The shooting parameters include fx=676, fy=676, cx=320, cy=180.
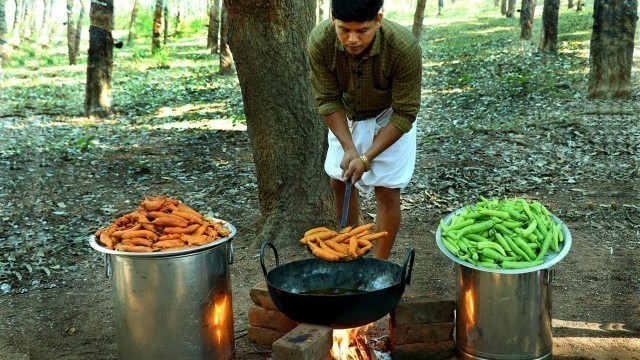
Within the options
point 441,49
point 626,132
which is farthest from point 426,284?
point 441,49

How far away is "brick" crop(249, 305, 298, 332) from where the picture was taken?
388cm

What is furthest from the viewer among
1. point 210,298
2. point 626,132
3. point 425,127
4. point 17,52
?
point 17,52

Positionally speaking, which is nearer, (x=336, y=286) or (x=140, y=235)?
(x=140, y=235)

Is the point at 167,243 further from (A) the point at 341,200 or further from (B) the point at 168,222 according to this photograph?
(A) the point at 341,200

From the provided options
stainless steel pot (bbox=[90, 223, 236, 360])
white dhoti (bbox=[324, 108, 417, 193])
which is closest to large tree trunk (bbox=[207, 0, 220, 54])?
A: white dhoti (bbox=[324, 108, 417, 193])

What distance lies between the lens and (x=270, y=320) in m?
3.90

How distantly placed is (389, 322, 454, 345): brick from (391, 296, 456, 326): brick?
0.02 metres

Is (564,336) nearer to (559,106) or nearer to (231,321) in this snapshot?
(231,321)

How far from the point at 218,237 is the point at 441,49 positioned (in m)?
18.7

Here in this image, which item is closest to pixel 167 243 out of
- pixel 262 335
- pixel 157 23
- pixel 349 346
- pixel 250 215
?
pixel 262 335

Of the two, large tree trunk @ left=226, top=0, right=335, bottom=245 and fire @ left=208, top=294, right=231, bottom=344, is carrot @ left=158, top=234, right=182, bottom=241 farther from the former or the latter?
large tree trunk @ left=226, top=0, right=335, bottom=245

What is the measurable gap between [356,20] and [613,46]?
807cm

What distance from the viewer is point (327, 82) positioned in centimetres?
409

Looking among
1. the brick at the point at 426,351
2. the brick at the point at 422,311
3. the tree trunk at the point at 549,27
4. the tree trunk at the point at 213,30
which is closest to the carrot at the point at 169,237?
the brick at the point at 422,311
